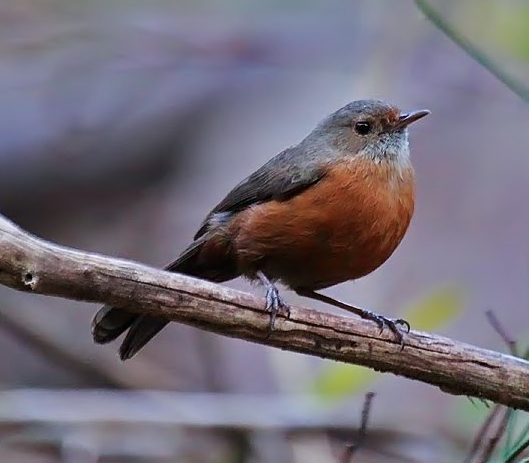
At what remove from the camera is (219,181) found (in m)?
8.41

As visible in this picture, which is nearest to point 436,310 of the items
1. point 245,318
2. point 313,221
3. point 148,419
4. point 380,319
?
point 380,319

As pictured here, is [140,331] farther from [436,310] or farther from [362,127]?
[362,127]

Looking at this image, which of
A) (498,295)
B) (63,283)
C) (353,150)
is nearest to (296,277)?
(353,150)

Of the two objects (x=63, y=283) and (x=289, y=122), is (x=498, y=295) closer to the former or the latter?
(x=289, y=122)

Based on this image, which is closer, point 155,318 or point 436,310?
point 155,318

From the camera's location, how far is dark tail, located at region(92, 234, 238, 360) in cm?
387

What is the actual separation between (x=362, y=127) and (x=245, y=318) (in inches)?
59.8

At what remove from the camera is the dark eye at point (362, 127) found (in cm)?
452

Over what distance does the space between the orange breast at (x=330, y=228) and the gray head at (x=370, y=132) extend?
16 centimetres

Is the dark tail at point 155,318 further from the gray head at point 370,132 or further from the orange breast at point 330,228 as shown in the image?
the gray head at point 370,132

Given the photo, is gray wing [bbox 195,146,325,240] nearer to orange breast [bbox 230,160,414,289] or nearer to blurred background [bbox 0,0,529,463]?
orange breast [bbox 230,160,414,289]

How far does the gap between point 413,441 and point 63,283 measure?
257cm

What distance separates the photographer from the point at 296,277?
4.12m

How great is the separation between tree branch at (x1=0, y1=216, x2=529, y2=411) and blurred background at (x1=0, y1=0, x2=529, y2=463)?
1.06 meters
